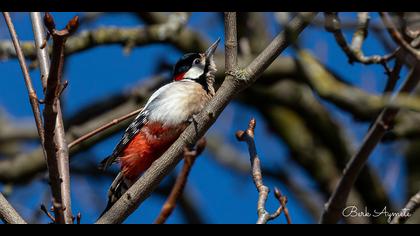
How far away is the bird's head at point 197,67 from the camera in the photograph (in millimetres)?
5375

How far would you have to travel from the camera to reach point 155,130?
4.77 meters

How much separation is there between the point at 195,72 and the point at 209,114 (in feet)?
8.07

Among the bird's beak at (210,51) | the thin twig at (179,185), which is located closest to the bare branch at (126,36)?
the bird's beak at (210,51)

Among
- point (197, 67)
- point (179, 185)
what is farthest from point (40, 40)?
point (197, 67)

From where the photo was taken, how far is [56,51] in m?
2.12

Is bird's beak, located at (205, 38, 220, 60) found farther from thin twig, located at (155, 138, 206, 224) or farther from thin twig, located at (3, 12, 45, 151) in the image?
thin twig, located at (155, 138, 206, 224)

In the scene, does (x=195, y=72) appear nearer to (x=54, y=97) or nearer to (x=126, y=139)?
(x=126, y=139)

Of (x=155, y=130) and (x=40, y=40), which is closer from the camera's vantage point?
(x=40, y=40)

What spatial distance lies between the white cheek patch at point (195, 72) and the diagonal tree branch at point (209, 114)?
7.45 feet

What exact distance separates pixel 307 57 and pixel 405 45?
168 inches

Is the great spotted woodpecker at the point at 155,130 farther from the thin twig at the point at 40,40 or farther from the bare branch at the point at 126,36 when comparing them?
the bare branch at the point at 126,36

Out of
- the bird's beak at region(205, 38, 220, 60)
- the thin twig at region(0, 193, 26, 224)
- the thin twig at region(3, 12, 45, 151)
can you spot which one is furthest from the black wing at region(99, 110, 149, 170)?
the thin twig at region(0, 193, 26, 224)

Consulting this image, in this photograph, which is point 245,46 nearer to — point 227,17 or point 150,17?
point 150,17
